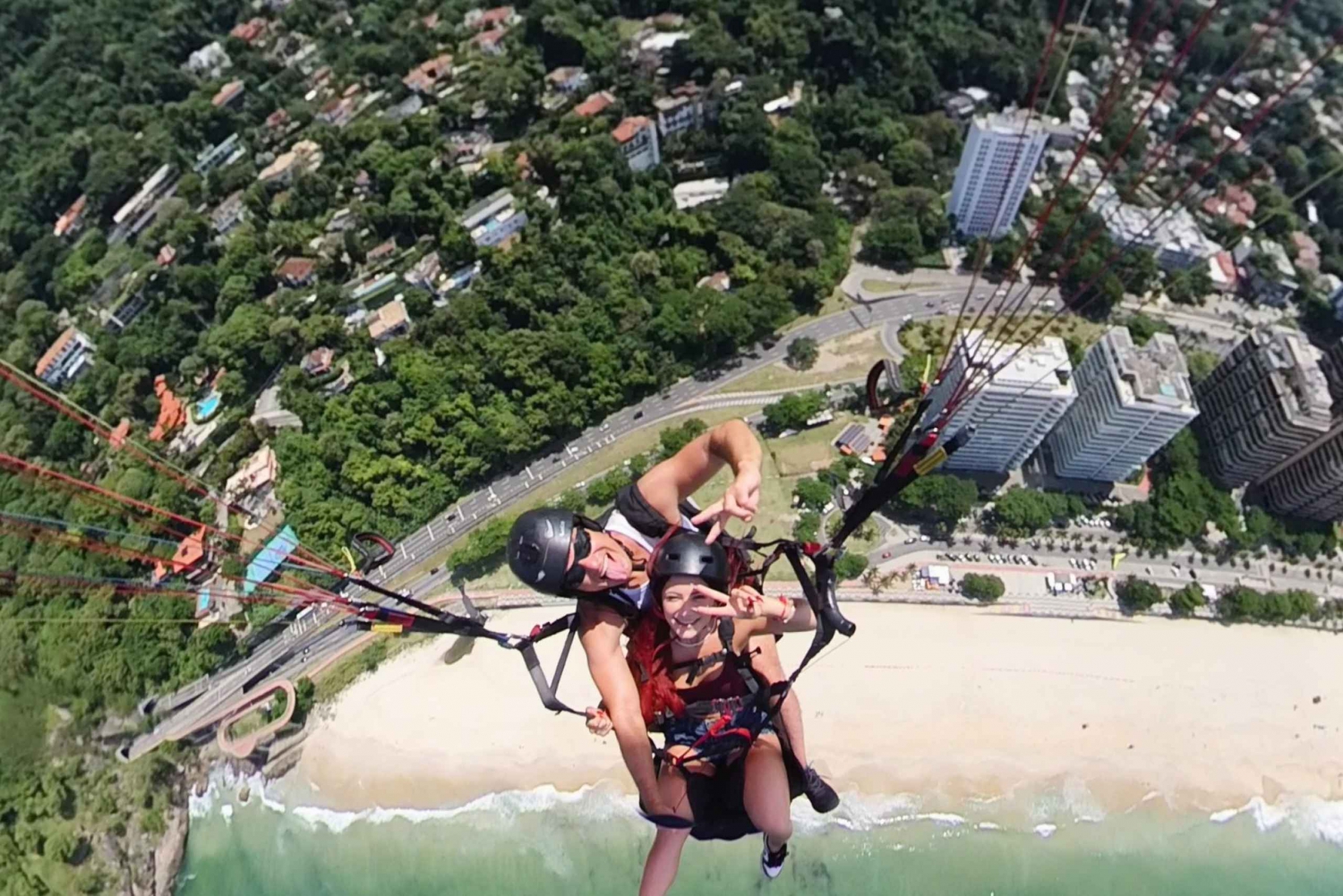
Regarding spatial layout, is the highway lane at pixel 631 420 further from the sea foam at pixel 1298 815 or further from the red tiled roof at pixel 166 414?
the sea foam at pixel 1298 815

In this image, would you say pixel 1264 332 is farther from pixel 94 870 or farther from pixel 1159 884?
pixel 94 870

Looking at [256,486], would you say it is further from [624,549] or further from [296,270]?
[624,549]

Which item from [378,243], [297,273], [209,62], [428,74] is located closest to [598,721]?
[297,273]

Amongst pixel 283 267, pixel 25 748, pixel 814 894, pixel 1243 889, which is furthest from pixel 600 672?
pixel 283 267

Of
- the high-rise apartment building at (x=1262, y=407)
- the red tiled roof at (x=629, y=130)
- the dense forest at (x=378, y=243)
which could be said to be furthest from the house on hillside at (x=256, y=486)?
the high-rise apartment building at (x=1262, y=407)

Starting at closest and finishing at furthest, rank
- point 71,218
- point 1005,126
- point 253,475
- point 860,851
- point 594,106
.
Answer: point 860,851 → point 253,475 → point 1005,126 → point 594,106 → point 71,218

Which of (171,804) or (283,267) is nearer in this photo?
(171,804)
